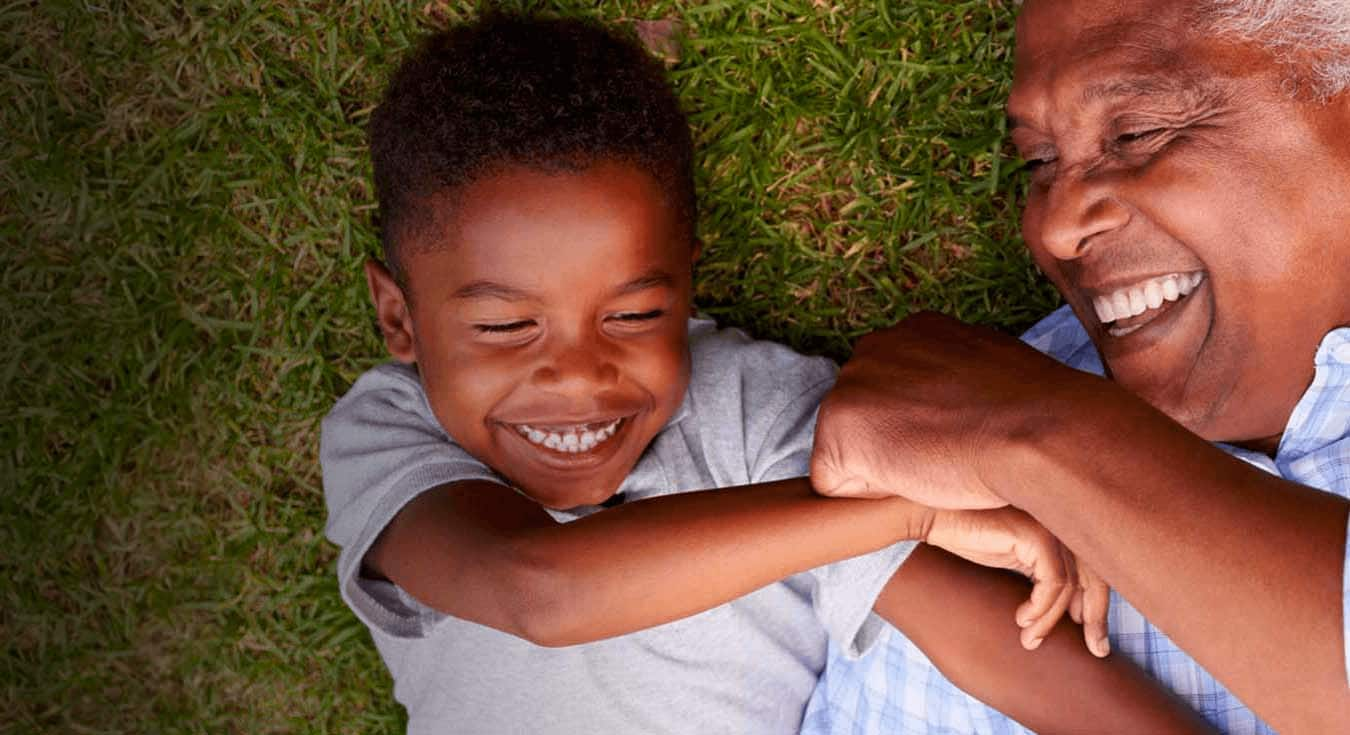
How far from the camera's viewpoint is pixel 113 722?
3330mm

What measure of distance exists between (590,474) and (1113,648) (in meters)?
1.19

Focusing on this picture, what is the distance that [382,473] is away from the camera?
2553 millimetres

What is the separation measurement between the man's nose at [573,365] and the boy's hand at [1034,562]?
75cm

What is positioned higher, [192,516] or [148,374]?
[148,374]

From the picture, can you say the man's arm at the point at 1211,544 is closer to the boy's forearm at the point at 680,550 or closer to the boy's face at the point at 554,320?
the boy's forearm at the point at 680,550

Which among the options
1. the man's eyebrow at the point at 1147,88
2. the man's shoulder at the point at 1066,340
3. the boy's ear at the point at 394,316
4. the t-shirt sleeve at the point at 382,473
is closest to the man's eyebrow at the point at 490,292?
the boy's ear at the point at 394,316

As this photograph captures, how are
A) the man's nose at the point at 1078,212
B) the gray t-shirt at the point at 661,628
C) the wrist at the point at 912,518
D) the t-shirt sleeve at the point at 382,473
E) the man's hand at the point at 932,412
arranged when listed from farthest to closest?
1. the gray t-shirt at the point at 661,628
2. the t-shirt sleeve at the point at 382,473
3. the wrist at the point at 912,518
4. the man's nose at the point at 1078,212
5. the man's hand at the point at 932,412

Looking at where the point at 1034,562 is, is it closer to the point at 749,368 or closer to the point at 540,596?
the point at 749,368

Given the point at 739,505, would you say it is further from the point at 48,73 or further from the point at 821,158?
the point at 48,73

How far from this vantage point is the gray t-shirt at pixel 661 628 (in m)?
2.62

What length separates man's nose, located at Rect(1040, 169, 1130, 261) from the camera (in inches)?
84.3

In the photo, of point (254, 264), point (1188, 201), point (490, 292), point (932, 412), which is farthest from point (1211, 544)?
point (254, 264)

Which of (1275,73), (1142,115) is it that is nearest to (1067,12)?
(1142,115)

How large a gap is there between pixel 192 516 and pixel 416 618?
109cm
